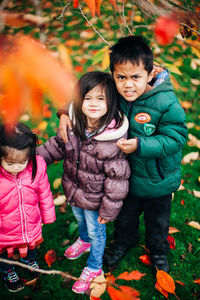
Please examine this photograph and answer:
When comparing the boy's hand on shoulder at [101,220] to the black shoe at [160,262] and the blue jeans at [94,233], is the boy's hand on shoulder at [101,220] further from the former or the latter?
the black shoe at [160,262]

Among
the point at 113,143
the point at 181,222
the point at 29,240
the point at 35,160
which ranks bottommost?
the point at 181,222

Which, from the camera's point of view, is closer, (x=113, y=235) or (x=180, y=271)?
(x=180, y=271)

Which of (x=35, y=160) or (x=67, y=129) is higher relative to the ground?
(x=67, y=129)

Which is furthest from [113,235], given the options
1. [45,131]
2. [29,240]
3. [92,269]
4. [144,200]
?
[45,131]

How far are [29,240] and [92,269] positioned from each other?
64 cm

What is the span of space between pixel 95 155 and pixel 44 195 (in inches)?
19.2

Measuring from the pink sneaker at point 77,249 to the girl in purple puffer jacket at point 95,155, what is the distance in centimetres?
29

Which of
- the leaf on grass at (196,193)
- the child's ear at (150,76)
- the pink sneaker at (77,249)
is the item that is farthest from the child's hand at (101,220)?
the leaf on grass at (196,193)

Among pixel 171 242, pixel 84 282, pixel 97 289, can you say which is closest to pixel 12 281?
pixel 84 282

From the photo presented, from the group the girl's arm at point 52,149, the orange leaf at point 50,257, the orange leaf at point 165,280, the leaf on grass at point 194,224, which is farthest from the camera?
the leaf on grass at point 194,224

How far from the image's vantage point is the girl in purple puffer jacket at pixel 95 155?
63.0 inches

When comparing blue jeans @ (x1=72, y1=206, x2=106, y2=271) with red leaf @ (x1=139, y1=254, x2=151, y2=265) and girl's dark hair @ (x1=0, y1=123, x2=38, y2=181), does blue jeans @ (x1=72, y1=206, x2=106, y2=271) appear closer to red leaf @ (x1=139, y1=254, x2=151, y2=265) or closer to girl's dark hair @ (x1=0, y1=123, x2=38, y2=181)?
red leaf @ (x1=139, y1=254, x2=151, y2=265)

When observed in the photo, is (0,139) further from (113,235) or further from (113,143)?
(113,235)

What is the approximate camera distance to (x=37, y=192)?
5.80 ft
